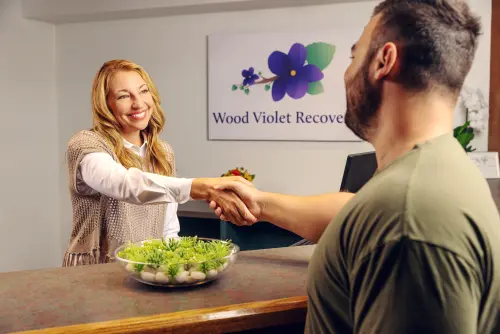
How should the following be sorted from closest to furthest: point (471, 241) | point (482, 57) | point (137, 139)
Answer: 1. point (471, 241)
2. point (137, 139)
3. point (482, 57)

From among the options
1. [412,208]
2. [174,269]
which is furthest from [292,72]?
[412,208]

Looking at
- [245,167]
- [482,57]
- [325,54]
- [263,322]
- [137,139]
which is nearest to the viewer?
[263,322]

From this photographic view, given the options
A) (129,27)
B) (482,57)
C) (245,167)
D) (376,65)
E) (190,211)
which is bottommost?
(190,211)

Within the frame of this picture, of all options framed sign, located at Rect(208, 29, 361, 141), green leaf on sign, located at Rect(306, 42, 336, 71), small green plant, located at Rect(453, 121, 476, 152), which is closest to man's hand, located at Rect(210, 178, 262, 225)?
small green plant, located at Rect(453, 121, 476, 152)

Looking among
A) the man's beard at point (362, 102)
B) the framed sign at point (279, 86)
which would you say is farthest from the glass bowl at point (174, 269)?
the framed sign at point (279, 86)

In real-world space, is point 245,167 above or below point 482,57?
below

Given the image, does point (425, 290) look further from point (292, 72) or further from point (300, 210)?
point (292, 72)

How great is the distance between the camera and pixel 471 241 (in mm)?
732

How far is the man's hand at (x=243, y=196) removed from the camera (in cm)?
194

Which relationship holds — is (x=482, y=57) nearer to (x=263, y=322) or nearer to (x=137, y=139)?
(x=137, y=139)

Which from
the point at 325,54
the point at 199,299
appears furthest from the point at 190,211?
the point at 199,299

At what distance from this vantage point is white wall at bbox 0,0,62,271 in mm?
4719

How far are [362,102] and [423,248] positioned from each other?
13.1 inches

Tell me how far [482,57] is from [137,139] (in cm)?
267
